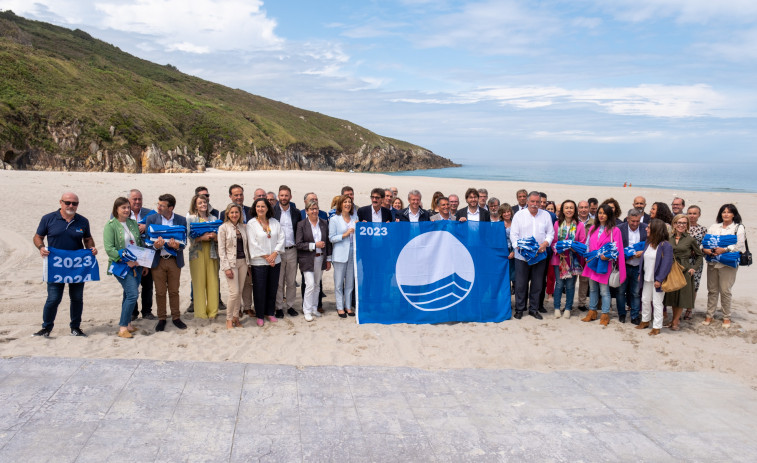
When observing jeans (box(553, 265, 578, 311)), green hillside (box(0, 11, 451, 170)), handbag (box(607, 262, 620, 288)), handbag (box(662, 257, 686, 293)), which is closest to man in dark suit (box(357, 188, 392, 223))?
jeans (box(553, 265, 578, 311))

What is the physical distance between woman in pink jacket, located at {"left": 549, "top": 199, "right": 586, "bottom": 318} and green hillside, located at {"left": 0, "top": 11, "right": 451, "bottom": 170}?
37.2 m

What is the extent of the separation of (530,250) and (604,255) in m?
1.05

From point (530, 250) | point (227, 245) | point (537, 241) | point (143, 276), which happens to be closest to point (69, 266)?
point (143, 276)

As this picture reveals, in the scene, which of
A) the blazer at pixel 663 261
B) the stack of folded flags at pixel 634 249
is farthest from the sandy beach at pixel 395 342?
the stack of folded flags at pixel 634 249

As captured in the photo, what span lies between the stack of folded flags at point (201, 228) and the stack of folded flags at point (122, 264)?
2.69ft

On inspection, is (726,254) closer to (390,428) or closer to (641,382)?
(641,382)

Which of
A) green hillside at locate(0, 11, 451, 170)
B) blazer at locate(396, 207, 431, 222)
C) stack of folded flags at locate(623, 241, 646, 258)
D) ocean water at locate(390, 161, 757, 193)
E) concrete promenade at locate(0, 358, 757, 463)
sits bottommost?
concrete promenade at locate(0, 358, 757, 463)

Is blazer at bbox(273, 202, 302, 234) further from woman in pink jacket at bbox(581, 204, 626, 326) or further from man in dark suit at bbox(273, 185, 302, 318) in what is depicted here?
woman in pink jacket at bbox(581, 204, 626, 326)

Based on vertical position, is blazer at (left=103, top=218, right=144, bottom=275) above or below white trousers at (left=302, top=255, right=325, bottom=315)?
above

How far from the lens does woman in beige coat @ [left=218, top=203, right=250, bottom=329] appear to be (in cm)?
689

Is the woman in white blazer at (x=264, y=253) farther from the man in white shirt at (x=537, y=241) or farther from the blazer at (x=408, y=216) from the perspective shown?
the man in white shirt at (x=537, y=241)

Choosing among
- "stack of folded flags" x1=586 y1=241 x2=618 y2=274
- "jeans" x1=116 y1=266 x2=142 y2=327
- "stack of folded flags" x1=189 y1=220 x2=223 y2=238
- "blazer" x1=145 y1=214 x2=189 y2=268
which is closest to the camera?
"jeans" x1=116 y1=266 x2=142 y2=327

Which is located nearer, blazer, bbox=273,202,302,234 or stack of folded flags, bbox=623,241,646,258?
stack of folded flags, bbox=623,241,646,258

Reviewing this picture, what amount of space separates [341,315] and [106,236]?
11.4 ft
